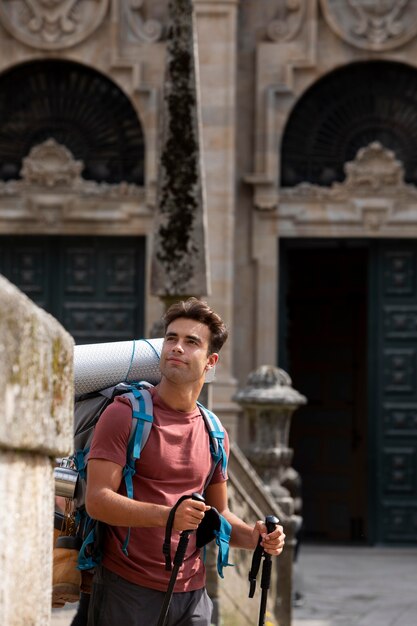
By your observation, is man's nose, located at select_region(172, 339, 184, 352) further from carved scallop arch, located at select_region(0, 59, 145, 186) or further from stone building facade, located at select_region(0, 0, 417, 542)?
carved scallop arch, located at select_region(0, 59, 145, 186)

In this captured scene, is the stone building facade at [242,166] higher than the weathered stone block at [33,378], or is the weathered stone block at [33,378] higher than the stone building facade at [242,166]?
the stone building facade at [242,166]

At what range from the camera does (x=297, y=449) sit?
71.5 ft

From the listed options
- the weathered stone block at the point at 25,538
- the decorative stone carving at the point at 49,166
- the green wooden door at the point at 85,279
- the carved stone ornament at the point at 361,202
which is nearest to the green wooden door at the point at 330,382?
the carved stone ornament at the point at 361,202

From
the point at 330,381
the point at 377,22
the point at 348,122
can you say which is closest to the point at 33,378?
the point at 348,122

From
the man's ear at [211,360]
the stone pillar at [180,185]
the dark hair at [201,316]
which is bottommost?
the man's ear at [211,360]

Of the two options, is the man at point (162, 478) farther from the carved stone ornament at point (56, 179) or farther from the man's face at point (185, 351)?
the carved stone ornament at point (56, 179)

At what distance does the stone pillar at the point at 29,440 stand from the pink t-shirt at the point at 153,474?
147 cm

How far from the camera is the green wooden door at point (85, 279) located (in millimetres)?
18438

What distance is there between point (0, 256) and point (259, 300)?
308 centimetres

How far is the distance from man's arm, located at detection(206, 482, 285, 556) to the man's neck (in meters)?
0.31

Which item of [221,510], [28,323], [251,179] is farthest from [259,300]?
[28,323]

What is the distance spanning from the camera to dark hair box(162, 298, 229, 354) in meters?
4.77

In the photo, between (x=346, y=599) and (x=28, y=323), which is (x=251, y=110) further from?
(x=28, y=323)

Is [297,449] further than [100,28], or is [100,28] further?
[297,449]
